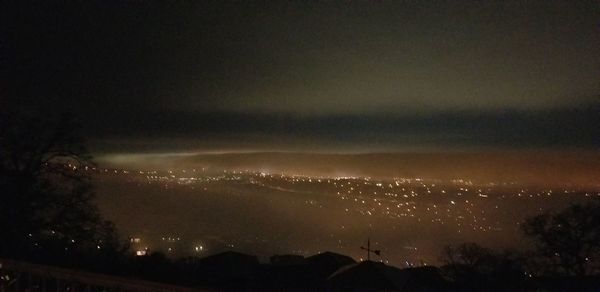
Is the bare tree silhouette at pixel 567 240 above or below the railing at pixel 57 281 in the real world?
below

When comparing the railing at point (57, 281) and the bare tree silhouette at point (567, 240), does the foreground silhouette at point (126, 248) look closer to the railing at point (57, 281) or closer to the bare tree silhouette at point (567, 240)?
the bare tree silhouette at point (567, 240)

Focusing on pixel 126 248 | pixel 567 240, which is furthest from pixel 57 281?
pixel 567 240

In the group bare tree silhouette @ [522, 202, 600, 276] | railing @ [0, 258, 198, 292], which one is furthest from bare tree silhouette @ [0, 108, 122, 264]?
bare tree silhouette @ [522, 202, 600, 276]

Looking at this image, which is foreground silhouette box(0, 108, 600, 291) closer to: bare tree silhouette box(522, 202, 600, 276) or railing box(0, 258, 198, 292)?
bare tree silhouette box(522, 202, 600, 276)

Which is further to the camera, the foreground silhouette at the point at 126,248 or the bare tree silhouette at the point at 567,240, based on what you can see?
the bare tree silhouette at the point at 567,240

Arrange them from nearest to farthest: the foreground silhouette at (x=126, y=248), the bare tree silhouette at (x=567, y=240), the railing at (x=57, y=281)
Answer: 1. the railing at (x=57, y=281)
2. the foreground silhouette at (x=126, y=248)
3. the bare tree silhouette at (x=567, y=240)

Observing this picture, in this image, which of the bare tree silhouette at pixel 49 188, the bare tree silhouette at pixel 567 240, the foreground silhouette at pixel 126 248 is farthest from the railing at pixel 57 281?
the bare tree silhouette at pixel 567 240

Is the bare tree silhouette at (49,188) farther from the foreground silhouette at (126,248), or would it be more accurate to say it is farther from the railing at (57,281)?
the railing at (57,281)

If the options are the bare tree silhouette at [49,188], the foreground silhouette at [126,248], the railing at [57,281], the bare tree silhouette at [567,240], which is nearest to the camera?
the railing at [57,281]
